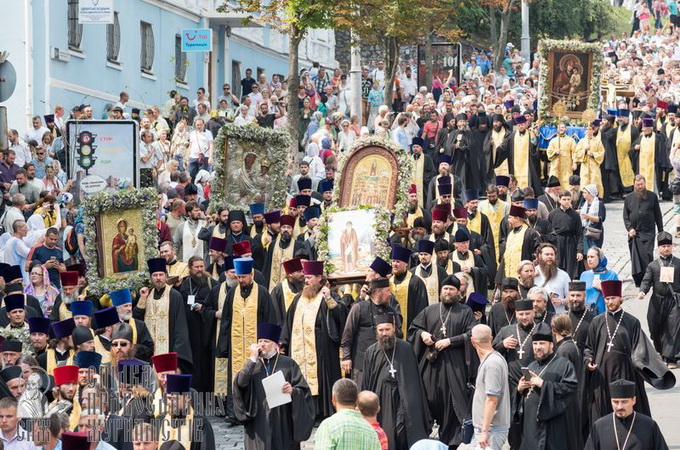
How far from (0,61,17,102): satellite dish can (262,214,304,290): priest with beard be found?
245 inches

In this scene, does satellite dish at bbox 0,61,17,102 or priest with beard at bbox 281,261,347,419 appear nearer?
satellite dish at bbox 0,61,17,102

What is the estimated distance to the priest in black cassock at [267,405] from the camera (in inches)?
551

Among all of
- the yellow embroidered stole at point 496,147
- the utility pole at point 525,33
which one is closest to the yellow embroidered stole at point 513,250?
the yellow embroidered stole at point 496,147

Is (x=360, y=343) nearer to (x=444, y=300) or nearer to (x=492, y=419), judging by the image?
(x=444, y=300)

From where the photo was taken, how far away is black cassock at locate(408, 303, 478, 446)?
15.8 metres

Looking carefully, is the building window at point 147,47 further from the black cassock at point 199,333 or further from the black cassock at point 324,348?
the black cassock at point 324,348

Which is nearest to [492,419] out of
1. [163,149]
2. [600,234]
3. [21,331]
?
[21,331]

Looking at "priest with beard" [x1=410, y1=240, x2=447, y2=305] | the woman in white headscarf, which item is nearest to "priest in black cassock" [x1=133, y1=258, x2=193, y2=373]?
"priest with beard" [x1=410, y1=240, x2=447, y2=305]

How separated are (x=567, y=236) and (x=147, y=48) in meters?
15.5

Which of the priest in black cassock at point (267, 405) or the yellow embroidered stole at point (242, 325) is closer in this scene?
the priest in black cassock at point (267, 405)

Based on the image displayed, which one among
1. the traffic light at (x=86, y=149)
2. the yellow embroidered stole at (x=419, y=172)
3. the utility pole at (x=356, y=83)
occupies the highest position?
the utility pole at (x=356, y=83)

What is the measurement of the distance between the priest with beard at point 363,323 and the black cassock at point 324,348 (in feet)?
3.00

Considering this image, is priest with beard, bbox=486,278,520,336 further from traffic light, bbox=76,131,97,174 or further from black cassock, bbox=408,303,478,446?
traffic light, bbox=76,131,97,174

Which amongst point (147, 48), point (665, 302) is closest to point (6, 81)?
point (665, 302)
